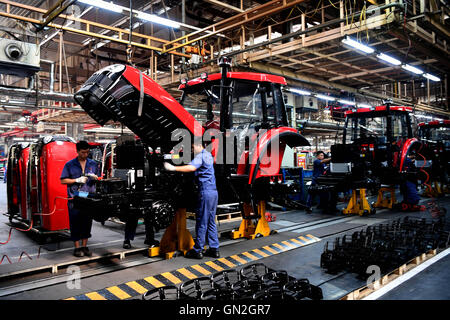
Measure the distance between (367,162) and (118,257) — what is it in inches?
253

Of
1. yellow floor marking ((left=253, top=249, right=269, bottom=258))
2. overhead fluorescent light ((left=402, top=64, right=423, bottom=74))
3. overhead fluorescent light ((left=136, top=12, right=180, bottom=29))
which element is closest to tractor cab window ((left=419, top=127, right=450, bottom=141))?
overhead fluorescent light ((left=402, top=64, right=423, bottom=74))

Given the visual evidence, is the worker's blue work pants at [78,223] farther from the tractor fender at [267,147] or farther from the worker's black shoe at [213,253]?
the tractor fender at [267,147]

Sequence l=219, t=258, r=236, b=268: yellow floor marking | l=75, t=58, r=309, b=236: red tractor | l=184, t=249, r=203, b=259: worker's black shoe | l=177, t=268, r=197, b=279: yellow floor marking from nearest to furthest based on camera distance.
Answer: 1. l=75, t=58, r=309, b=236: red tractor
2. l=177, t=268, r=197, b=279: yellow floor marking
3. l=219, t=258, r=236, b=268: yellow floor marking
4. l=184, t=249, r=203, b=259: worker's black shoe

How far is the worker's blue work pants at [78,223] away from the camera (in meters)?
4.55

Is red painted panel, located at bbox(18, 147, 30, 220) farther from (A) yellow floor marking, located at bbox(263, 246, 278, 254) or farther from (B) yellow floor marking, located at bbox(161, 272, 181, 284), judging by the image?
(A) yellow floor marking, located at bbox(263, 246, 278, 254)

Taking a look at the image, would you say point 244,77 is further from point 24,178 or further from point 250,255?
point 24,178

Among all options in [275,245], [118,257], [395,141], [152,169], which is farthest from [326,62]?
[118,257]

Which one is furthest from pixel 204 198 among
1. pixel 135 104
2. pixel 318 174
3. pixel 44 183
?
pixel 318 174

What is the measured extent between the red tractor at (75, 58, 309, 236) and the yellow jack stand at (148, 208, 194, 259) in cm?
26

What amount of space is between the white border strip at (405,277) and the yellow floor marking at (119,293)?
7.86ft

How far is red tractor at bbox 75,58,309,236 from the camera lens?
12.4ft

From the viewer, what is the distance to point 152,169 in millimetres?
4531

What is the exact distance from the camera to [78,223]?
459cm
